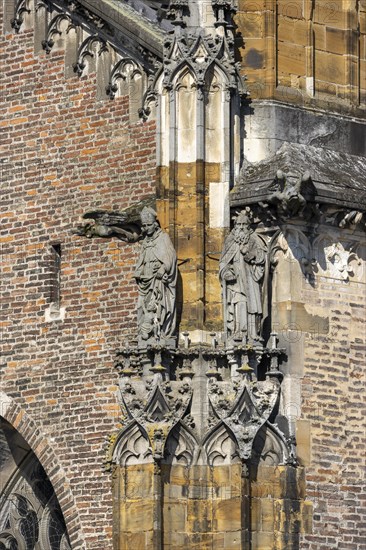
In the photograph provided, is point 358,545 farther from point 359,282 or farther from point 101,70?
point 101,70

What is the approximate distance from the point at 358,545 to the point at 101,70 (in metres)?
7.19

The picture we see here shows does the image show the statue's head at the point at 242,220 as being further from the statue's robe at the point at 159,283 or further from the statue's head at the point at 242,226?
the statue's robe at the point at 159,283

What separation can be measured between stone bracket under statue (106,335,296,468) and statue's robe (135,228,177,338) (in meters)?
0.40

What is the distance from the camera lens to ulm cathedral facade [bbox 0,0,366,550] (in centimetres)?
3941

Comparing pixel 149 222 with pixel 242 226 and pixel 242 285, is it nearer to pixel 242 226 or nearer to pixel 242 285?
pixel 242 226

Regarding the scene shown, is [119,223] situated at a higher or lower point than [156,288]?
higher

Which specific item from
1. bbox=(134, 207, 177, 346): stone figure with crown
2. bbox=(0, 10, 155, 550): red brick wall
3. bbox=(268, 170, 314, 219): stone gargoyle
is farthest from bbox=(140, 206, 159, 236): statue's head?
bbox=(0, 10, 155, 550): red brick wall

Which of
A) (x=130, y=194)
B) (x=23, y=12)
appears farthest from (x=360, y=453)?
(x=23, y=12)

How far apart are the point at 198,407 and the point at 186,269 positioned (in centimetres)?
175

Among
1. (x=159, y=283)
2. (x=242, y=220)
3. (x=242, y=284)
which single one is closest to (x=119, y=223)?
(x=159, y=283)

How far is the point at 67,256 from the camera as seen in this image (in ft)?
141

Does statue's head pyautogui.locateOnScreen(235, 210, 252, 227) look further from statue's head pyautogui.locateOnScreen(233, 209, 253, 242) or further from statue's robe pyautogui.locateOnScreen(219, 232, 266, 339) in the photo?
statue's robe pyautogui.locateOnScreen(219, 232, 266, 339)

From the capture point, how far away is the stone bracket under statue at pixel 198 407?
39219 millimetres

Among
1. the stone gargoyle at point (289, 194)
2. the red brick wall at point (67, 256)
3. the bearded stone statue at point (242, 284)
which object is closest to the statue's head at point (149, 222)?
the bearded stone statue at point (242, 284)
